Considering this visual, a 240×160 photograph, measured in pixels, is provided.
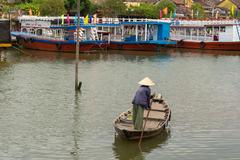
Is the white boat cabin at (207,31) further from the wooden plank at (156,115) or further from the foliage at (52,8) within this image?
the wooden plank at (156,115)

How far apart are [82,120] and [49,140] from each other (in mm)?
2791

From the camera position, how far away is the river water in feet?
46.7

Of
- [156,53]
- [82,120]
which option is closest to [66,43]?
[156,53]

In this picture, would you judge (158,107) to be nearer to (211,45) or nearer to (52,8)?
(211,45)

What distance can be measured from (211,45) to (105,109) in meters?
33.3

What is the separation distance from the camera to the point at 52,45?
46094 mm

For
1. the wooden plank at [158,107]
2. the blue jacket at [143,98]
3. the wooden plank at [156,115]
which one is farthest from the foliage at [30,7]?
the blue jacket at [143,98]

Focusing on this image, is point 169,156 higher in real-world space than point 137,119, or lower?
lower

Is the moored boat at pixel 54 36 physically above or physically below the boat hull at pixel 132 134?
above

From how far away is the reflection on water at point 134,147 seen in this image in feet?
45.4

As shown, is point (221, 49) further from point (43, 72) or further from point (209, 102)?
point (209, 102)

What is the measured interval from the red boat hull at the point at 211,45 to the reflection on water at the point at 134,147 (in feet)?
118

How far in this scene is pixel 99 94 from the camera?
75.9ft

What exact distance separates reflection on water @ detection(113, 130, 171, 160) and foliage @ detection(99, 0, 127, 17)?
5366cm
